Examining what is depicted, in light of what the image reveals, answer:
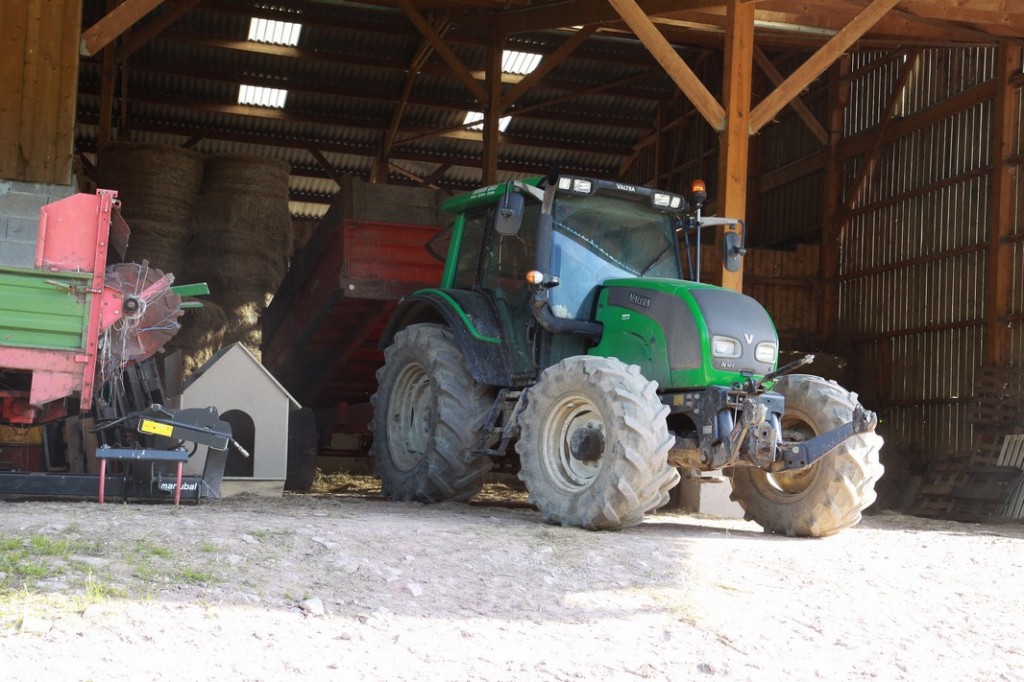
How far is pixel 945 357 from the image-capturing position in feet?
50.0

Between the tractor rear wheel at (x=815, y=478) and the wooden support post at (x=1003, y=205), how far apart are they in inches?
286

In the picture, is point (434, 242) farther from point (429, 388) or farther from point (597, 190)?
point (597, 190)

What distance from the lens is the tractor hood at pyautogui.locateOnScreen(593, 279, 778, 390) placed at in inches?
278

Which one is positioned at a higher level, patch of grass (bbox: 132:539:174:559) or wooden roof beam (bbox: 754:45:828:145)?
wooden roof beam (bbox: 754:45:828:145)

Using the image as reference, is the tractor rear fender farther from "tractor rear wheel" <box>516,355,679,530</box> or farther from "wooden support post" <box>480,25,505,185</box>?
"wooden support post" <box>480,25,505,185</box>

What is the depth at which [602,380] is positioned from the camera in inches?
265

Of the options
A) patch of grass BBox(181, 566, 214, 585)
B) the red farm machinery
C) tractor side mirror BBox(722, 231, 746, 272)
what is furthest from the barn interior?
patch of grass BBox(181, 566, 214, 585)

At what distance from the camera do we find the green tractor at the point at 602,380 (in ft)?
22.3

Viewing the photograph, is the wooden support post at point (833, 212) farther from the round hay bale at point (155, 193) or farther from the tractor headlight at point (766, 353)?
the tractor headlight at point (766, 353)

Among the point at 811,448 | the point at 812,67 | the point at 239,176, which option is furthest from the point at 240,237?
the point at 811,448

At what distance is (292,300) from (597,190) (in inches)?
177

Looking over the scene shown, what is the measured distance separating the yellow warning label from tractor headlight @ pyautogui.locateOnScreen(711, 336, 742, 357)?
306 cm

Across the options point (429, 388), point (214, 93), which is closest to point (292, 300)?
point (429, 388)

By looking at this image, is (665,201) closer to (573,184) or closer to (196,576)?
(573,184)
